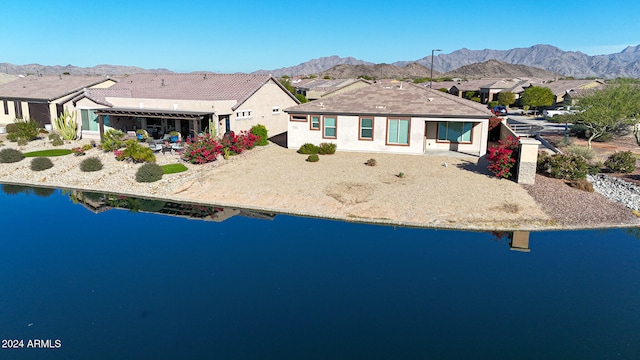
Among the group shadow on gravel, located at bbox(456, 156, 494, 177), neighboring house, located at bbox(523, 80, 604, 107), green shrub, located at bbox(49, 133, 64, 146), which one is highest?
neighboring house, located at bbox(523, 80, 604, 107)

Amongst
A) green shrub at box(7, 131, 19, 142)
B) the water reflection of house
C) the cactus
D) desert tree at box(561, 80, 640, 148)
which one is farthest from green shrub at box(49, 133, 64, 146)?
desert tree at box(561, 80, 640, 148)

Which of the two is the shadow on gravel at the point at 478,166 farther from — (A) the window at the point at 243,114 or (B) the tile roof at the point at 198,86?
(B) the tile roof at the point at 198,86

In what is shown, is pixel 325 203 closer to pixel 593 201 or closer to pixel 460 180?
pixel 460 180

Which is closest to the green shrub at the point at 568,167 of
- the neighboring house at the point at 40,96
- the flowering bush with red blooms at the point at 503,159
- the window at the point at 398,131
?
the flowering bush with red blooms at the point at 503,159

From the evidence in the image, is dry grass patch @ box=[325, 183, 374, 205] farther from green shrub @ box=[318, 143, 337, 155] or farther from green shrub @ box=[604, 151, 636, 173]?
green shrub @ box=[604, 151, 636, 173]

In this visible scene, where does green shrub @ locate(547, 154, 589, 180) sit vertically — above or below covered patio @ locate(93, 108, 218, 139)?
below
